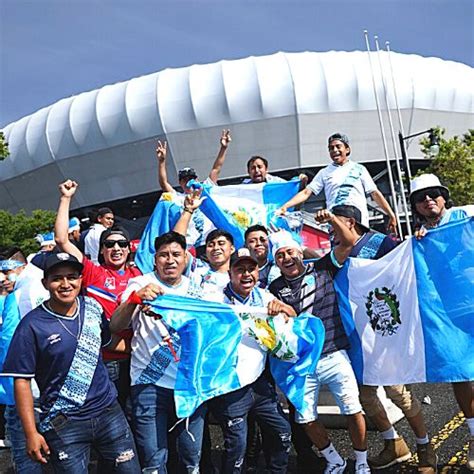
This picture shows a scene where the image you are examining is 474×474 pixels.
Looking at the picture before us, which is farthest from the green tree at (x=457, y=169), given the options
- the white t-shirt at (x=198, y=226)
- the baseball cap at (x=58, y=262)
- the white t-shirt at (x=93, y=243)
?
the baseball cap at (x=58, y=262)

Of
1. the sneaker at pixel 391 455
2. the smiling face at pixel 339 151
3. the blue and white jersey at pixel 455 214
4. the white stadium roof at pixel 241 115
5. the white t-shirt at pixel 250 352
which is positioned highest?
the white stadium roof at pixel 241 115

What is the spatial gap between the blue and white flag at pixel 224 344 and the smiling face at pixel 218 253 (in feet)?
2.34

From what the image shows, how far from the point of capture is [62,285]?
134 inches

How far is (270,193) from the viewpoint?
24.4 ft

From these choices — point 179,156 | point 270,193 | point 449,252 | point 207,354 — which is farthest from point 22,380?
point 179,156

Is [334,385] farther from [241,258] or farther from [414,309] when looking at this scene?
[241,258]

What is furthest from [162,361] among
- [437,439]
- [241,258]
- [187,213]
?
[437,439]

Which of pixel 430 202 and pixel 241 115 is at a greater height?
pixel 241 115

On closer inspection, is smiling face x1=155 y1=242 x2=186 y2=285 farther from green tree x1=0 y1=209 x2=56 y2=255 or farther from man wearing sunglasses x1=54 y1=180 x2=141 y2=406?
green tree x1=0 y1=209 x2=56 y2=255

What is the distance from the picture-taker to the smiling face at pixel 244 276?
167 inches

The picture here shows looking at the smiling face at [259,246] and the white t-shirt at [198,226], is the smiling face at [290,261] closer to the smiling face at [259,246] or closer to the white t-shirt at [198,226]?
the smiling face at [259,246]

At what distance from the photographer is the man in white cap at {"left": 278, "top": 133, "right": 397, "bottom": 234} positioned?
21.9 ft

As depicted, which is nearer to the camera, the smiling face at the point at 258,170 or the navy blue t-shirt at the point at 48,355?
the navy blue t-shirt at the point at 48,355

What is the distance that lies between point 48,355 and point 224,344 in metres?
1.35
